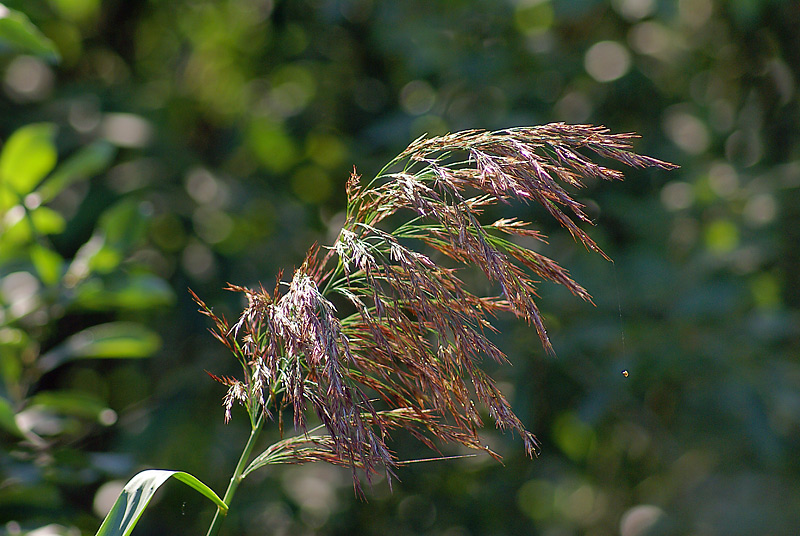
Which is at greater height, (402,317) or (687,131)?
(402,317)

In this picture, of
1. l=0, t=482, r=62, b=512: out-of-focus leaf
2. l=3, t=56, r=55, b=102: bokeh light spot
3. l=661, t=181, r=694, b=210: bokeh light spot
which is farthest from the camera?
l=3, t=56, r=55, b=102: bokeh light spot

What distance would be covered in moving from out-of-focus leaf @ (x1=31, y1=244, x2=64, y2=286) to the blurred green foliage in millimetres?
224

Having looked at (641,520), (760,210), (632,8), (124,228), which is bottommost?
(641,520)

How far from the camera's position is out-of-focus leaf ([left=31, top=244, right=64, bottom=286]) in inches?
39.9

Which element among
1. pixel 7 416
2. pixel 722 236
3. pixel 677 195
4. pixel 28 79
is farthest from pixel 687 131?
pixel 28 79

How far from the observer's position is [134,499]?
19.0 inches

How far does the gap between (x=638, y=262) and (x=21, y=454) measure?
4.19 ft

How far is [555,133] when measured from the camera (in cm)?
55

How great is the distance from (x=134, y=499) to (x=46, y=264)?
2.21 ft

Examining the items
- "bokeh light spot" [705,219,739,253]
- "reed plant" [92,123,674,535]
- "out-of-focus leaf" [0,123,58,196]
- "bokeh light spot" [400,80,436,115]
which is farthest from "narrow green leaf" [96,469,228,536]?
"bokeh light spot" [705,219,739,253]

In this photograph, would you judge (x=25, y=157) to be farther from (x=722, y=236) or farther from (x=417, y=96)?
(x=722, y=236)

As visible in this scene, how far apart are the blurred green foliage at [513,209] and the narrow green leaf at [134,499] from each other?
A: 87cm

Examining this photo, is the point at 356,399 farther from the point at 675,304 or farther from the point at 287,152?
the point at 287,152

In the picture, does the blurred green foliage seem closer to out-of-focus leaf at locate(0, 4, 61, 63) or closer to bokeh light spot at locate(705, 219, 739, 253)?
bokeh light spot at locate(705, 219, 739, 253)
